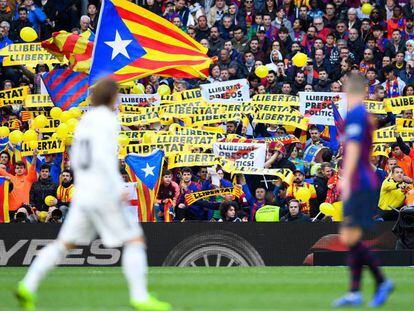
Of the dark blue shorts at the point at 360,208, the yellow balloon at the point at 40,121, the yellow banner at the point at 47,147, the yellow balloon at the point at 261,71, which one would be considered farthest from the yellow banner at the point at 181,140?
the dark blue shorts at the point at 360,208

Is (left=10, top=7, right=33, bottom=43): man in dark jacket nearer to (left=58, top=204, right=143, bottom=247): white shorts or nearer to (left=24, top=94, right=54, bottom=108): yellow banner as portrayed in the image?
(left=24, top=94, right=54, bottom=108): yellow banner

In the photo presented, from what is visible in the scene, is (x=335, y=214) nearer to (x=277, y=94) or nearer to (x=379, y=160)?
(x=379, y=160)

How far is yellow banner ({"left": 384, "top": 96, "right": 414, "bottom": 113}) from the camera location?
23.2 m

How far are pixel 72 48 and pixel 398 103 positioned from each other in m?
6.60

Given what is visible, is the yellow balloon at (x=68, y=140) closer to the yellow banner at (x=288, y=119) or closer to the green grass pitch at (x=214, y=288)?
the yellow banner at (x=288, y=119)

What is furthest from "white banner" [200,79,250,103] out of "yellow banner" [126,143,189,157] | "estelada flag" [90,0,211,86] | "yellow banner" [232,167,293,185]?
"yellow banner" [232,167,293,185]

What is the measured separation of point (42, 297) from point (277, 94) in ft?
39.5

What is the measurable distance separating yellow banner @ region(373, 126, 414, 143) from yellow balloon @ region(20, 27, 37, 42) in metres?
8.04

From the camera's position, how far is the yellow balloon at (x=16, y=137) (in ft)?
74.4

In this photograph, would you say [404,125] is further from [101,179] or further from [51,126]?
[101,179]

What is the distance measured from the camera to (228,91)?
2442 centimetres

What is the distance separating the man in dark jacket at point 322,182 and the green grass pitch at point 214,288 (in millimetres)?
3152

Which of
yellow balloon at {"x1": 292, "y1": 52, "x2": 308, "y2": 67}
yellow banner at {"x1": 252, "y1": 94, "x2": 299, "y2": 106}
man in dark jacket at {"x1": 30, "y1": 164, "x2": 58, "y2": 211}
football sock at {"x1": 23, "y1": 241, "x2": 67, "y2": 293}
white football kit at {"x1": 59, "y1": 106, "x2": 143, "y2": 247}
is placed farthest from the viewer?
yellow balloon at {"x1": 292, "y1": 52, "x2": 308, "y2": 67}

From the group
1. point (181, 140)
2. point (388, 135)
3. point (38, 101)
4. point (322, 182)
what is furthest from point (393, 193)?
point (38, 101)
